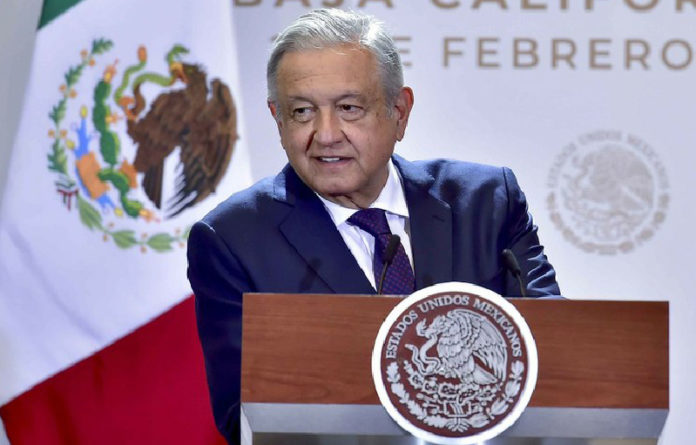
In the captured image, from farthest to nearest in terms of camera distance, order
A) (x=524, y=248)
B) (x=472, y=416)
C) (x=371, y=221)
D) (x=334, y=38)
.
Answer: (x=524, y=248), (x=371, y=221), (x=334, y=38), (x=472, y=416)

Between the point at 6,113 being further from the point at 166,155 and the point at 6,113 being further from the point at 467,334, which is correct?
the point at 467,334

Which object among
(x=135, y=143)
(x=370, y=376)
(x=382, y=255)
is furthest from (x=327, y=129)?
(x=135, y=143)

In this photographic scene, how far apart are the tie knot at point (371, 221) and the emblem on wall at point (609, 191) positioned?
1368 mm

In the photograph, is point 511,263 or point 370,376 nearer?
point 370,376

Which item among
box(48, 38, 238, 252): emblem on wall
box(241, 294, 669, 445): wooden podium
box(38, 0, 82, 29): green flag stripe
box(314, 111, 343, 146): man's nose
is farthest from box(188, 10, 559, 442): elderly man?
box(38, 0, 82, 29): green flag stripe

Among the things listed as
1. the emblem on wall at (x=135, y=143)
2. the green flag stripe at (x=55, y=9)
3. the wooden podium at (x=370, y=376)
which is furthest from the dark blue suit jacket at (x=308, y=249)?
the green flag stripe at (x=55, y=9)

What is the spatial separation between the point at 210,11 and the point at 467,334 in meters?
2.11

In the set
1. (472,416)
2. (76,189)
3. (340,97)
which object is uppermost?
(340,97)

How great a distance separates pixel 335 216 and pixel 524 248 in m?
0.42

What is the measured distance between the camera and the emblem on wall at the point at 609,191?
3617mm

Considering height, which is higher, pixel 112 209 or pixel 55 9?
pixel 55 9

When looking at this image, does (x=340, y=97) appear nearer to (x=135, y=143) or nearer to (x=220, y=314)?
(x=220, y=314)

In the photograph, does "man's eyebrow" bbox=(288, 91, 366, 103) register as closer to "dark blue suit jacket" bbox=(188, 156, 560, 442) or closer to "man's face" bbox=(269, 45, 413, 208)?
"man's face" bbox=(269, 45, 413, 208)

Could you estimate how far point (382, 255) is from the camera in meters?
2.34
